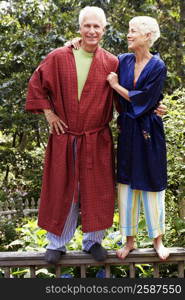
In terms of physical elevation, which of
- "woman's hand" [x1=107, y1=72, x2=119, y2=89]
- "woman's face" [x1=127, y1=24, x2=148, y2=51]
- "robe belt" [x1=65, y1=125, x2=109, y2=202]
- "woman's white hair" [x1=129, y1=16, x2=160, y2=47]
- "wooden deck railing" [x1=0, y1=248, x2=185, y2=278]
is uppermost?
"woman's white hair" [x1=129, y1=16, x2=160, y2=47]

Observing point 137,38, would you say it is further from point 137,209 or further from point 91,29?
point 137,209

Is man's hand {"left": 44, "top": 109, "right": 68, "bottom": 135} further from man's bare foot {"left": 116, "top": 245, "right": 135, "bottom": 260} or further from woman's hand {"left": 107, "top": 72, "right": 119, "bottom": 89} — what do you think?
man's bare foot {"left": 116, "top": 245, "right": 135, "bottom": 260}

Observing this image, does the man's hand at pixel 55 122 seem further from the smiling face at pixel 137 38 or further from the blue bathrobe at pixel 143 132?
the smiling face at pixel 137 38

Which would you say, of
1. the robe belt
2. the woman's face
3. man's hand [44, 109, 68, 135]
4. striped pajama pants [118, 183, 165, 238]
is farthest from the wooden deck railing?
the woman's face

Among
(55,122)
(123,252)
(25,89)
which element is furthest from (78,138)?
(25,89)

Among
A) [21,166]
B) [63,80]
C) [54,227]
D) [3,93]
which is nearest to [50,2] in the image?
[3,93]

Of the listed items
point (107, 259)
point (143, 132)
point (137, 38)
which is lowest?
point (107, 259)

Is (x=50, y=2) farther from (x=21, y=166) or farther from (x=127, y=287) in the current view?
(x=127, y=287)

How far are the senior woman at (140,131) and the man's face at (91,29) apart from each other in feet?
0.61

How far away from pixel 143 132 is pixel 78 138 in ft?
1.32

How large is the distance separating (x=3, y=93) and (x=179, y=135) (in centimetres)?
264

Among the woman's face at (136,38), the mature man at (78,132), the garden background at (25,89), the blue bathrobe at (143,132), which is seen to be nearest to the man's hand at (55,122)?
the mature man at (78,132)

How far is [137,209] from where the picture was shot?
8.87ft

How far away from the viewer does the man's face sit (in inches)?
97.7
